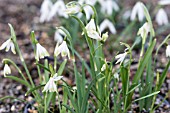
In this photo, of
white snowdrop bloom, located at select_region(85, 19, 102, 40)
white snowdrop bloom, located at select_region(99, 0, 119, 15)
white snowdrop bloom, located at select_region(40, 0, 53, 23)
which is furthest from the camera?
A: white snowdrop bloom, located at select_region(99, 0, 119, 15)

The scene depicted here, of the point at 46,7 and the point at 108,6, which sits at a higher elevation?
the point at 46,7

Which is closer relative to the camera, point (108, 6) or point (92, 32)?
point (92, 32)

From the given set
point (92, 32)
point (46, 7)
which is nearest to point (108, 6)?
point (46, 7)

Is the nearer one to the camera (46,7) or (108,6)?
(46,7)

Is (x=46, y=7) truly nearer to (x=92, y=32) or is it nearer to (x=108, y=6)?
(x=108, y=6)

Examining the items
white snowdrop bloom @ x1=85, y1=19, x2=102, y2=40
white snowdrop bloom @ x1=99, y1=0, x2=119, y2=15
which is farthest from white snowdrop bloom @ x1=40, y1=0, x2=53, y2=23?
white snowdrop bloom @ x1=85, y1=19, x2=102, y2=40

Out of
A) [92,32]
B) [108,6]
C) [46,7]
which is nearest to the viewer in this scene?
[92,32]

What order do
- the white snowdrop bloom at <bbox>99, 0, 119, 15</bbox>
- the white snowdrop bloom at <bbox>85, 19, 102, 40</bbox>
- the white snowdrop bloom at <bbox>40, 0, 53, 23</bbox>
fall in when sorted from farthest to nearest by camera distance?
the white snowdrop bloom at <bbox>99, 0, 119, 15</bbox> < the white snowdrop bloom at <bbox>40, 0, 53, 23</bbox> < the white snowdrop bloom at <bbox>85, 19, 102, 40</bbox>

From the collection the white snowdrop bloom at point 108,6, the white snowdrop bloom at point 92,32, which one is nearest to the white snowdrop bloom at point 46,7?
the white snowdrop bloom at point 108,6

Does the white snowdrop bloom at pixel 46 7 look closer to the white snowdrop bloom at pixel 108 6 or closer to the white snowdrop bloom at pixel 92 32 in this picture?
the white snowdrop bloom at pixel 108 6

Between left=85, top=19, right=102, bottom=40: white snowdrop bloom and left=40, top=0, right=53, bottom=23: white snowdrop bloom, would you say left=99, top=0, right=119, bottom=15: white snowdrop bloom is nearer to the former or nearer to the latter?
left=40, top=0, right=53, bottom=23: white snowdrop bloom

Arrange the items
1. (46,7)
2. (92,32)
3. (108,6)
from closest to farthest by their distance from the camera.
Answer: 1. (92,32)
2. (46,7)
3. (108,6)

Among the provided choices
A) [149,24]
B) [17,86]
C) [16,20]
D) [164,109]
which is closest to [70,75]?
[17,86]
